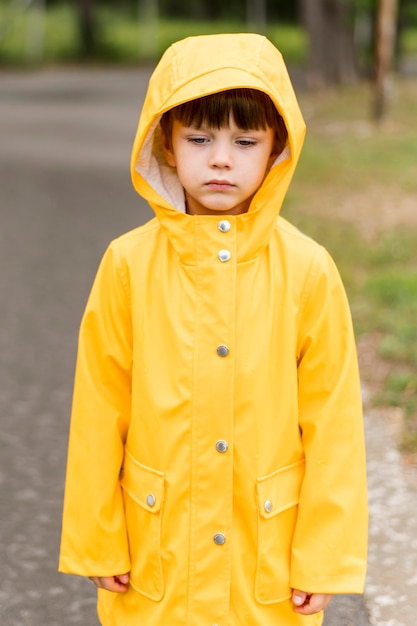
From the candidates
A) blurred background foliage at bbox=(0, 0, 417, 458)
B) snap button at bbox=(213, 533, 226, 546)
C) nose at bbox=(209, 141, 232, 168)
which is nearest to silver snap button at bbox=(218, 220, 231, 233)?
nose at bbox=(209, 141, 232, 168)

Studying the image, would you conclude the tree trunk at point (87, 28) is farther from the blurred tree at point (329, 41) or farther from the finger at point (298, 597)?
the finger at point (298, 597)

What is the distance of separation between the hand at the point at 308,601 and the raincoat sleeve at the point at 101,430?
355mm

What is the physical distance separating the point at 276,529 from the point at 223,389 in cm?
31

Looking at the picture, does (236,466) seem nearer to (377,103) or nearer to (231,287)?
(231,287)

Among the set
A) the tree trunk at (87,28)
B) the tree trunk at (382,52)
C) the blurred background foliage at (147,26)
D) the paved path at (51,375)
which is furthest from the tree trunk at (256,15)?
the paved path at (51,375)

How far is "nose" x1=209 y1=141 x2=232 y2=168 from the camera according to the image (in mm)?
2312

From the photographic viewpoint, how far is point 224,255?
2330mm

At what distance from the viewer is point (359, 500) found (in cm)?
241

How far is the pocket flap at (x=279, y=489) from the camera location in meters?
2.35

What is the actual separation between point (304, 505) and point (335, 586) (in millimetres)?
172

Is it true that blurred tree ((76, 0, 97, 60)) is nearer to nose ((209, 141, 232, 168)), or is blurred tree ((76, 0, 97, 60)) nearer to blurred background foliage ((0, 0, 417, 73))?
blurred background foliage ((0, 0, 417, 73))

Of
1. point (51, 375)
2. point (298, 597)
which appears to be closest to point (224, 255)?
point (298, 597)

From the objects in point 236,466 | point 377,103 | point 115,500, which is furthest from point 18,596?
point 377,103

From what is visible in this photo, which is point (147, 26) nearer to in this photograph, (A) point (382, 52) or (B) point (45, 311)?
(A) point (382, 52)
